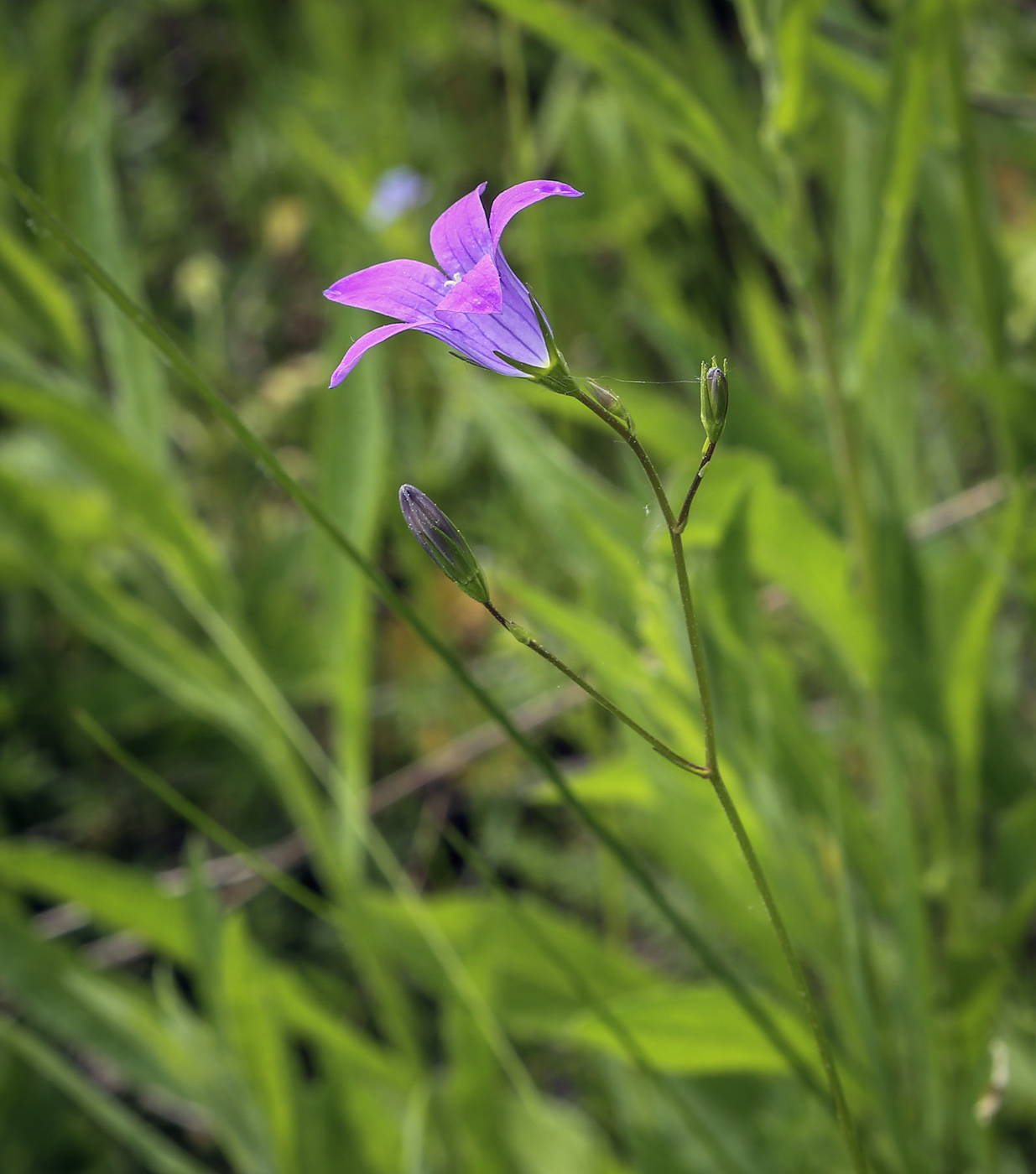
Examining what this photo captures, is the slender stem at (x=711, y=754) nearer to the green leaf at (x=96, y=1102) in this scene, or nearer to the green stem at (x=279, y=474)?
the green stem at (x=279, y=474)

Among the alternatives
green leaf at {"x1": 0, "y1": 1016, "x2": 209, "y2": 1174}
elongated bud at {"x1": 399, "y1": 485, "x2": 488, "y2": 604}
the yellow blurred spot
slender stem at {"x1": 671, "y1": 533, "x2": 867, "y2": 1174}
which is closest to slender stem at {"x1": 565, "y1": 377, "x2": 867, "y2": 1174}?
slender stem at {"x1": 671, "y1": 533, "x2": 867, "y2": 1174}

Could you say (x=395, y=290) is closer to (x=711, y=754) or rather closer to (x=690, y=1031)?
(x=711, y=754)

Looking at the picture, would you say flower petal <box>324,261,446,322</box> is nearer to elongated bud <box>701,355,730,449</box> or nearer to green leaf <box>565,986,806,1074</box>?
elongated bud <box>701,355,730,449</box>

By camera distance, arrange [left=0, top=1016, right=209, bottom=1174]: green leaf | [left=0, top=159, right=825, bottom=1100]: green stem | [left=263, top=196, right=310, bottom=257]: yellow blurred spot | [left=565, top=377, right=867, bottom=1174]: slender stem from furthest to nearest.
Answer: [left=263, top=196, right=310, bottom=257]: yellow blurred spot < [left=0, top=1016, right=209, bottom=1174]: green leaf < [left=0, top=159, right=825, bottom=1100]: green stem < [left=565, top=377, right=867, bottom=1174]: slender stem

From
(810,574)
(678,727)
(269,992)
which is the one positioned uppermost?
(810,574)

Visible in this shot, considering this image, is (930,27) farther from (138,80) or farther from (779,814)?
(138,80)

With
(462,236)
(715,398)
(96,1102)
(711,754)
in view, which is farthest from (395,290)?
(96,1102)

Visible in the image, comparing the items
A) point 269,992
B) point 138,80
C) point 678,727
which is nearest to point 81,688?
point 269,992

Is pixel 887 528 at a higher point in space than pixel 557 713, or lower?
higher
